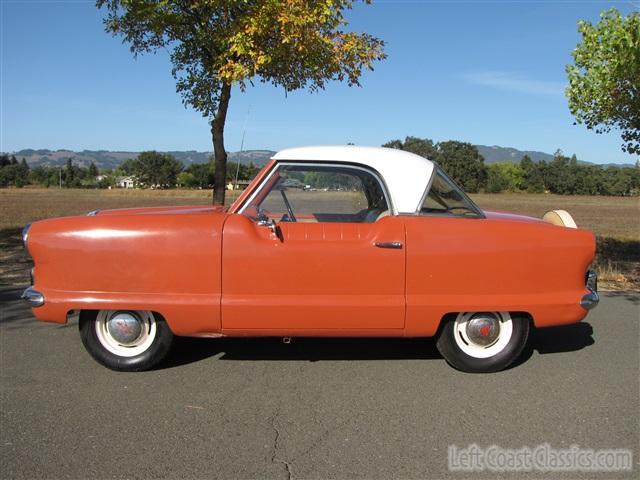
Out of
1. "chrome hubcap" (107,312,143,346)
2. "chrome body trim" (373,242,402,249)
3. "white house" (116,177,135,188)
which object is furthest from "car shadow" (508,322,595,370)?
"white house" (116,177,135,188)

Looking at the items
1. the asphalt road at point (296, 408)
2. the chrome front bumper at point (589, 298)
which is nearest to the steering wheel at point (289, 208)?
the asphalt road at point (296, 408)

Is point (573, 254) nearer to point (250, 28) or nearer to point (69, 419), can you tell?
point (69, 419)

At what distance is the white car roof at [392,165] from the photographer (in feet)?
12.9

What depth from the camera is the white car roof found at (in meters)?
3.94

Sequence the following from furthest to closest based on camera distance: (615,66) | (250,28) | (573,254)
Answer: (615,66), (250,28), (573,254)

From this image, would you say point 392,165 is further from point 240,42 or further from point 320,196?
point 240,42

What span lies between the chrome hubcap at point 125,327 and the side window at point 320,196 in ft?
3.57

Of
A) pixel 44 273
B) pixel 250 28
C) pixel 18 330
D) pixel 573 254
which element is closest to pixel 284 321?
pixel 44 273

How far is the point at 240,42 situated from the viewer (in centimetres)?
668

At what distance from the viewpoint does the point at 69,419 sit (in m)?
3.21

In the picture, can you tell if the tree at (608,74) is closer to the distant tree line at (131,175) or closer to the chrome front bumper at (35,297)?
the chrome front bumper at (35,297)

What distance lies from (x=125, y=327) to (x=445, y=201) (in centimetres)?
245

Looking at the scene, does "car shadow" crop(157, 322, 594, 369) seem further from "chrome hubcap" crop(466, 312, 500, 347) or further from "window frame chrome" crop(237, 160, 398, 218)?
"window frame chrome" crop(237, 160, 398, 218)

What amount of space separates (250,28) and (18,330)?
13.9 feet
